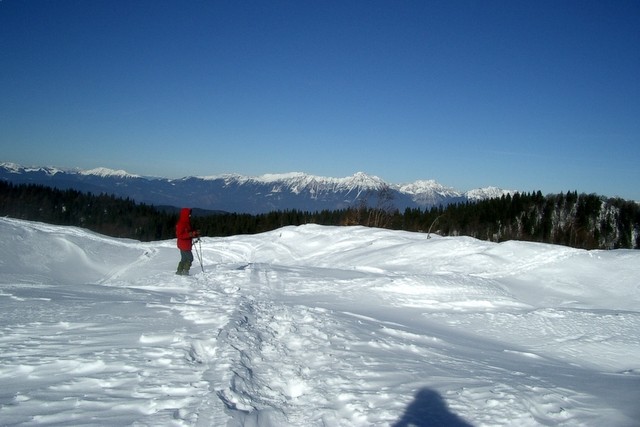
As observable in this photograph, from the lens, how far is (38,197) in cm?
9019

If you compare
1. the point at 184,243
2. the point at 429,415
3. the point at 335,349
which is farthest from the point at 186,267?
the point at 429,415

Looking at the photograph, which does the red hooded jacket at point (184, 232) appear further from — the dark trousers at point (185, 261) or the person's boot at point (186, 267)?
the person's boot at point (186, 267)

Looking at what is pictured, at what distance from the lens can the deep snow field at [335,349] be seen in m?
3.59

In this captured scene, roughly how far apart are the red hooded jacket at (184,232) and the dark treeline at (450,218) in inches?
1266

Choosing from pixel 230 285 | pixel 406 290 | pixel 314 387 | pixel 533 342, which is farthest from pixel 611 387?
pixel 230 285

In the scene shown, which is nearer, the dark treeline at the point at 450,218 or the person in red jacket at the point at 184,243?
the person in red jacket at the point at 184,243

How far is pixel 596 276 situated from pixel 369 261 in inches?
336

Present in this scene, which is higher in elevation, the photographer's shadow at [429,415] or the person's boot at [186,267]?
the photographer's shadow at [429,415]

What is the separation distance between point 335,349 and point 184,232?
29.1 feet

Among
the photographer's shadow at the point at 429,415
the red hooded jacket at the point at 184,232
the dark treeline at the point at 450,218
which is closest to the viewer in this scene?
the photographer's shadow at the point at 429,415

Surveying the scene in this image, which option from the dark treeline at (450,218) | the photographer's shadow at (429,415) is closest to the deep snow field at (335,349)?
the photographer's shadow at (429,415)

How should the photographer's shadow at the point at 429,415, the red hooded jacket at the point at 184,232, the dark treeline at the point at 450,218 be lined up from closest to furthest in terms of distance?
1. the photographer's shadow at the point at 429,415
2. the red hooded jacket at the point at 184,232
3. the dark treeline at the point at 450,218

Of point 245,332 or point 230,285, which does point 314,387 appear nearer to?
point 245,332

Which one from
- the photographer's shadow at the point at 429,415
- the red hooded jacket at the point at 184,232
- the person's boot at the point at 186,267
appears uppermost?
the red hooded jacket at the point at 184,232
